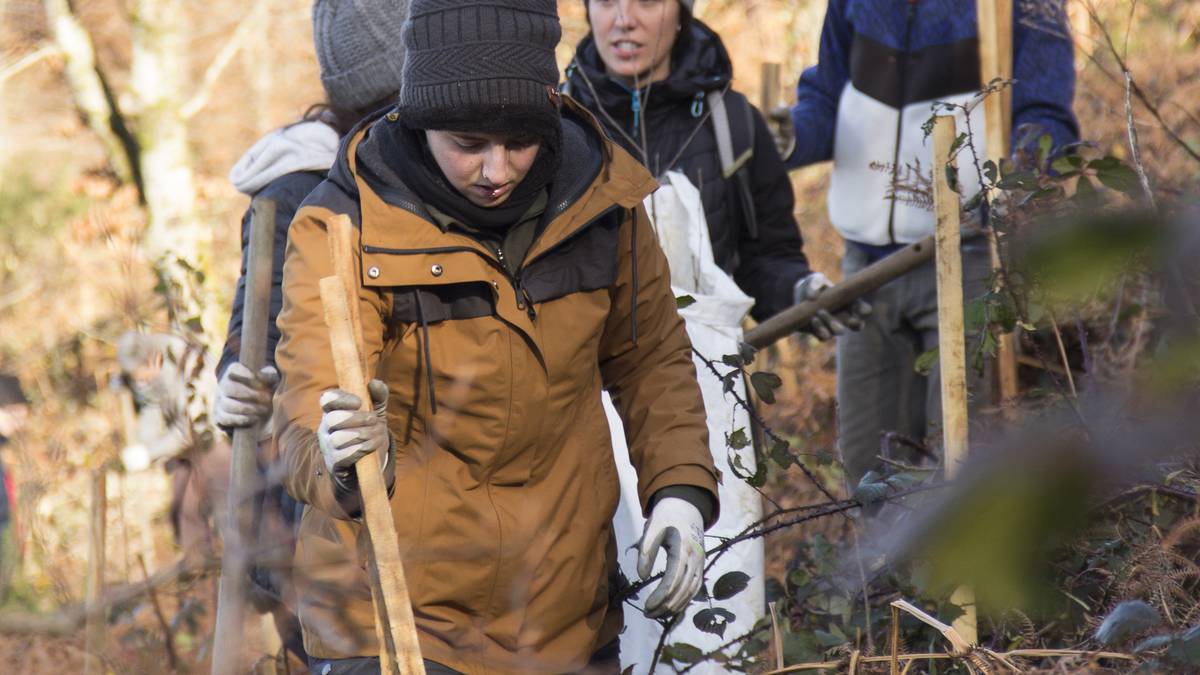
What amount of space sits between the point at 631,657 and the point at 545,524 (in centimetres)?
77

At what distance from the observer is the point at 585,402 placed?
240cm

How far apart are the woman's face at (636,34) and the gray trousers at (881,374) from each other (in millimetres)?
929

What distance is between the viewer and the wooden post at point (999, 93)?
3.60m

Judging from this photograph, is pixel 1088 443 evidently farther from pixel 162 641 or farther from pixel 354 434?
pixel 162 641

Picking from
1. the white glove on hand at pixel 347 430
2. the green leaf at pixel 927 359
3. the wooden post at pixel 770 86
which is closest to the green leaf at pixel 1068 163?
the green leaf at pixel 927 359

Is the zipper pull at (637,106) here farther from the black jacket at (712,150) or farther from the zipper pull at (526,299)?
the zipper pull at (526,299)

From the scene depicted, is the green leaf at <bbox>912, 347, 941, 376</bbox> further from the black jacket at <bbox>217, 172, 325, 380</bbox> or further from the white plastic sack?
the black jacket at <bbox>217, 172, 325, 380</bbox>

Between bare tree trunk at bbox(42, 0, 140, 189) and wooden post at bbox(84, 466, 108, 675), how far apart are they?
13.7 meters

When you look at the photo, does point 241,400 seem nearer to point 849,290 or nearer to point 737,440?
point 737,440

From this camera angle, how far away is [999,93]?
356cm

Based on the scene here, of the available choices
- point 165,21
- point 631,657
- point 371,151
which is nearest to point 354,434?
point 371,151

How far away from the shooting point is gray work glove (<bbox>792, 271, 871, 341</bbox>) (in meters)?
3.64

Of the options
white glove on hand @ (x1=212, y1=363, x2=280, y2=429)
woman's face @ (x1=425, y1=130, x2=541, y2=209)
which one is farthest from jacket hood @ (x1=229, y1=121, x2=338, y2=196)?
woman's face @ (x1=425, y1=130, x2=541, y2=209)

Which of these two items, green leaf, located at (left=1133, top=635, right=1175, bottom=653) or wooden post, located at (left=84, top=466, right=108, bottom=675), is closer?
wooden post, located at (left=84, top=466, right=108, bottom=675)
